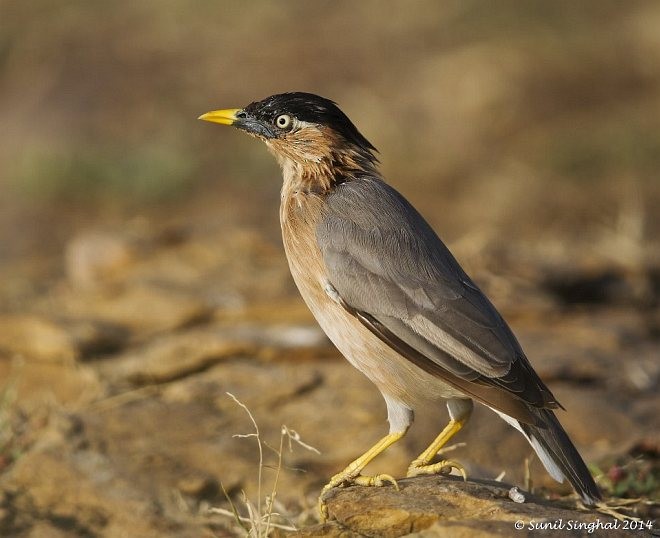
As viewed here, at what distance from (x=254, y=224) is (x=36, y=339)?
5.15m

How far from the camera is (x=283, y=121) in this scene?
7008mm

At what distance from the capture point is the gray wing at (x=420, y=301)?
5.80m

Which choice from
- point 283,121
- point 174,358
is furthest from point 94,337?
point 283,121

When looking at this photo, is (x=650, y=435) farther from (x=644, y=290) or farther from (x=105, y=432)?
(x=105, y=432)

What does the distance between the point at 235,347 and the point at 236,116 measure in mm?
2461

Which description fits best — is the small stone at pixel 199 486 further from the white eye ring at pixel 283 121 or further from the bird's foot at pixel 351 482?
the white eye ring at pixel 283 121

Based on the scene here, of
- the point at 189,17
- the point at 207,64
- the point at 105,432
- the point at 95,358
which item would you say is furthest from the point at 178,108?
the point at 105,432

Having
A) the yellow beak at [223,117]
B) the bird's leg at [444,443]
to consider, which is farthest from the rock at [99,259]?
the bird's leg at [444,443]

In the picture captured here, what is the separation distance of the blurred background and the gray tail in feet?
4.17

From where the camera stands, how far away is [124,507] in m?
7.16

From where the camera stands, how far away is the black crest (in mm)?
6918

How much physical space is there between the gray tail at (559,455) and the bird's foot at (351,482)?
2.60ft

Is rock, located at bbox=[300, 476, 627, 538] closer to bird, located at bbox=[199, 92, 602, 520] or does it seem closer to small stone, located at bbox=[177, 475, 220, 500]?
bird, located at bbox=[199, 92, 602, 520]

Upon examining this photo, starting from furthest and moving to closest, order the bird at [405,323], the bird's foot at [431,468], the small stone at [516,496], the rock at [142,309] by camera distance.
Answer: the rock at [142,309]
the bird's foot at [431,468]
the bird at [405,323]
the small stone at [516,496]
